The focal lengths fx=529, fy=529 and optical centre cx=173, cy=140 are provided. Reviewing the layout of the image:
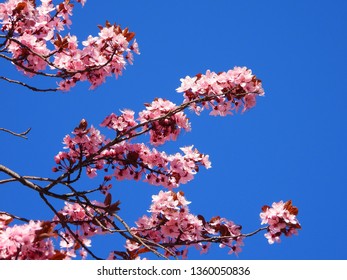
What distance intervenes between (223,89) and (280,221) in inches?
61.1

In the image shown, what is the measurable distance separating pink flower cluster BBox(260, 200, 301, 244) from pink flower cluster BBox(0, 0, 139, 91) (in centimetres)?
228

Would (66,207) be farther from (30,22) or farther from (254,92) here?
(254,92)

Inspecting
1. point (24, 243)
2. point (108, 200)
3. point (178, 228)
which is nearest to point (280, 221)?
point (178, 228)

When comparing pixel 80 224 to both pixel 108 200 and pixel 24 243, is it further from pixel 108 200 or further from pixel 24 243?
pixel 24 243

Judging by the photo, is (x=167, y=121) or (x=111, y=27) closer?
(x=111, y=27)

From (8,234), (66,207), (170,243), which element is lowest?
(8,234)

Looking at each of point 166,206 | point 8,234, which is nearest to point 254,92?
point 166,206

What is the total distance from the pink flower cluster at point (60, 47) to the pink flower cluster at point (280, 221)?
2.28 metres

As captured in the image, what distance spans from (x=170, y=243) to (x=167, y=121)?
1350 mm

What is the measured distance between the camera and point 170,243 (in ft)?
18.9

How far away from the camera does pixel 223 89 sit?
5.84 m

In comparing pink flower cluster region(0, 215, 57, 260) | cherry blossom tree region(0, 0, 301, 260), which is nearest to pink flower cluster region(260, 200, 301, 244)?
cherry blossom tree region(0, 0, 301, 260)

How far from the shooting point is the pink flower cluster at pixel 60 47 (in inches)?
218
